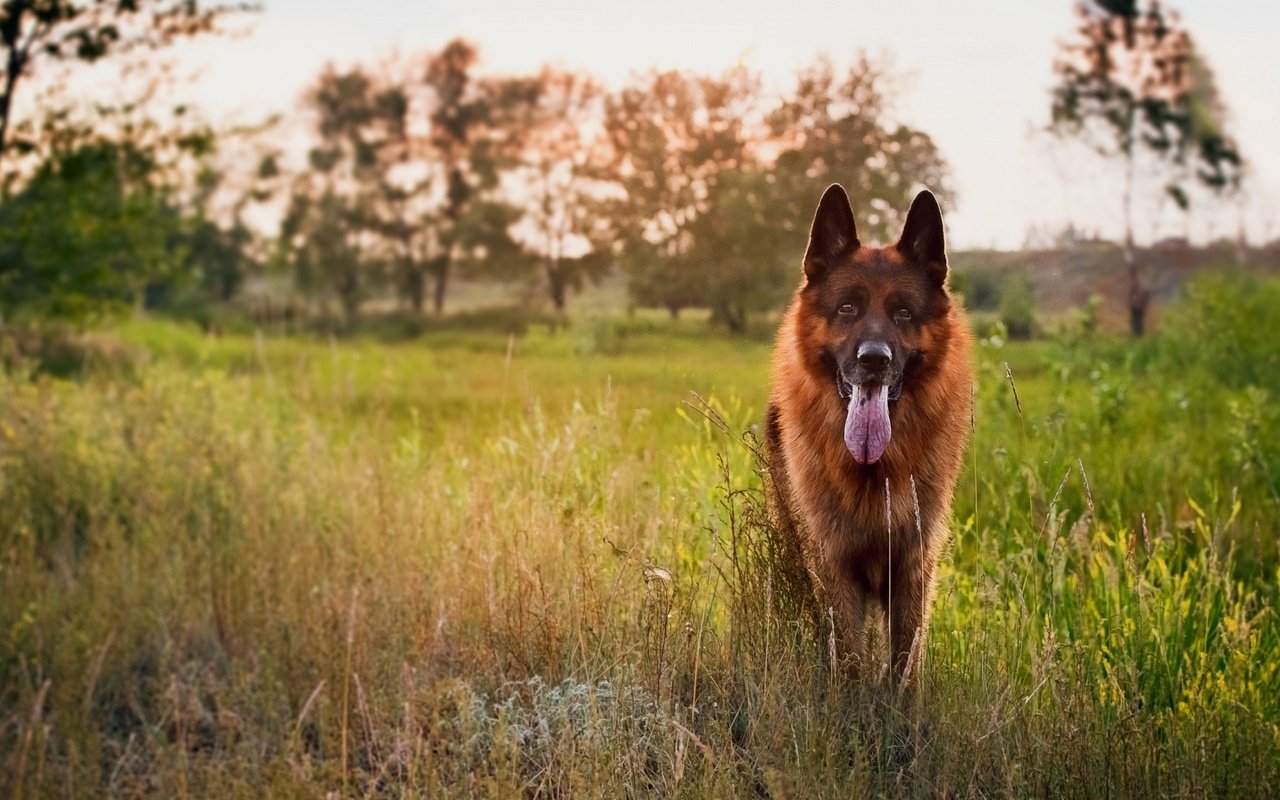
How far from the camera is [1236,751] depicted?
3.59m

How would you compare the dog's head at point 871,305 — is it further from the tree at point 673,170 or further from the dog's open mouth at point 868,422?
the tree at point 673,170

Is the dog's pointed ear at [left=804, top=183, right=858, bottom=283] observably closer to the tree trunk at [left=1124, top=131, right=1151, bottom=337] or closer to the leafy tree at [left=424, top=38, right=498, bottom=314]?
the tree trunk at [left=1124, top=131, right=1151, bottom=337]

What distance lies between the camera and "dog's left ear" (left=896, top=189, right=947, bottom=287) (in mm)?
3871

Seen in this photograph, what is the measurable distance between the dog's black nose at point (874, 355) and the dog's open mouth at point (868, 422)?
76 millimetres

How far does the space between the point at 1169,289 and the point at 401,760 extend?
1427 centimetres

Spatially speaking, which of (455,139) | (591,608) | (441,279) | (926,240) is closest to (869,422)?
(926,240)

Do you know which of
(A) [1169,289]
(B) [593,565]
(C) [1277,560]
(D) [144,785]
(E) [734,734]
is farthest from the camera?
(A) [1169,289]

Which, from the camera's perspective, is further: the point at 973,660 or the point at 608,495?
the point at 608,495

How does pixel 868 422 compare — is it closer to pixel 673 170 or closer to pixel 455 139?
pixel 673 170

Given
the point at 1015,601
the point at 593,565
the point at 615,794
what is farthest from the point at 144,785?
the point at 1015,601

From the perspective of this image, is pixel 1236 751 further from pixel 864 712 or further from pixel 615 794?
pixel 615 794

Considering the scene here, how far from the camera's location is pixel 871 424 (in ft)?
12.3

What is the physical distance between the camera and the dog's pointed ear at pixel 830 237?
3.89 m

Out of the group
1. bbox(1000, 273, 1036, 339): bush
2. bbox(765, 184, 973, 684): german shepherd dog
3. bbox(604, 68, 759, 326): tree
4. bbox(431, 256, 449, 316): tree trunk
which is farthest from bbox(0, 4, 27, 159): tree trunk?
bbox(431, 256, 449, 316): tree trunk
